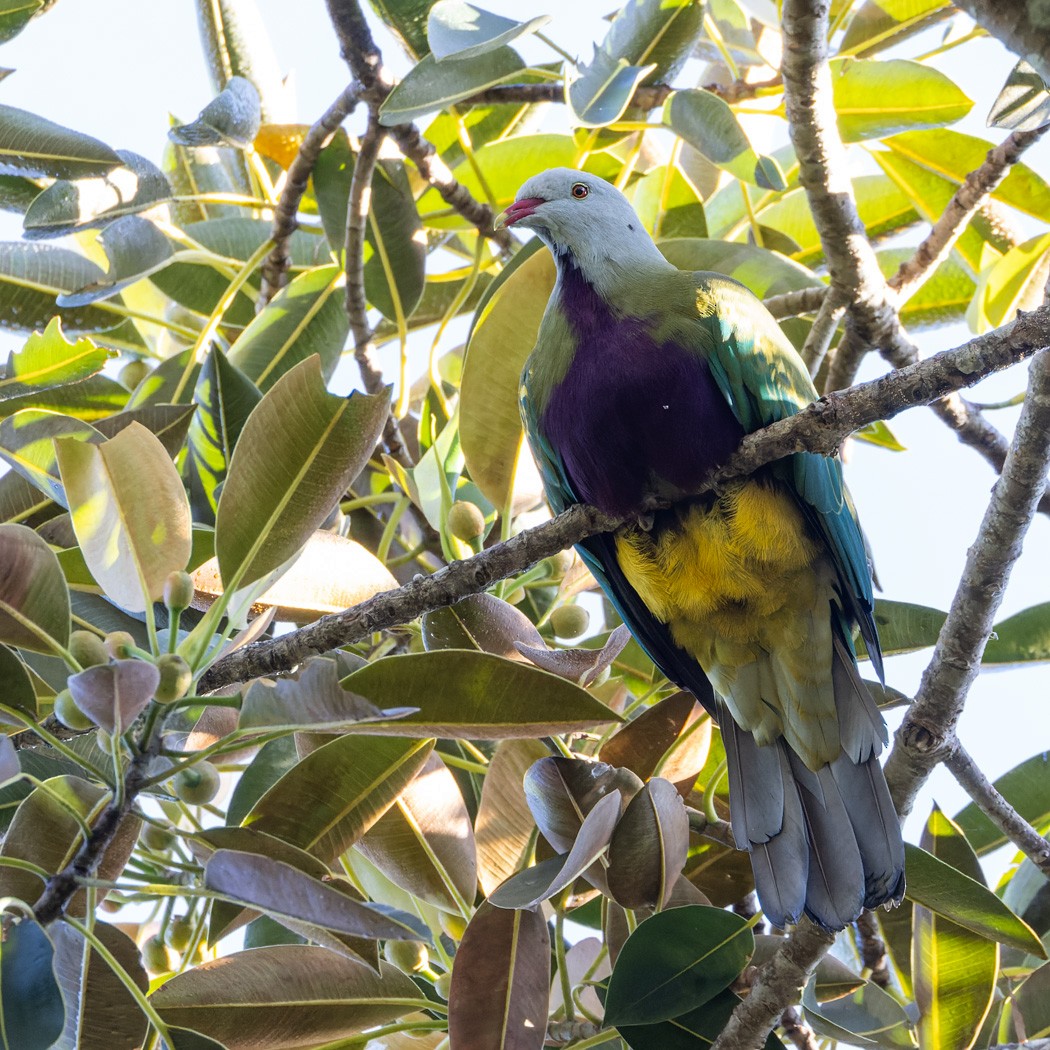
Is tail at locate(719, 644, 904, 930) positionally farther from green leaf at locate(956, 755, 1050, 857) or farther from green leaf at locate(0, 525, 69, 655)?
green leaf at locate(0, 525, 69, 655)

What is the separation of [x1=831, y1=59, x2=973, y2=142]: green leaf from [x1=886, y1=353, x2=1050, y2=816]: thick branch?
114 centimetres

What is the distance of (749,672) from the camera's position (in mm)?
2100

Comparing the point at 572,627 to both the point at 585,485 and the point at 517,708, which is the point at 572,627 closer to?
the point at 585,485

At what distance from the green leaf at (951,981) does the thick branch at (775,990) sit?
27 cm

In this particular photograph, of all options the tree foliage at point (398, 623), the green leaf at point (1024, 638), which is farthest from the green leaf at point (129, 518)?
the green leaf at point (1024, 638)

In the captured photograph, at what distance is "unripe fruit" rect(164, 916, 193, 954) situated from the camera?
6.88ft

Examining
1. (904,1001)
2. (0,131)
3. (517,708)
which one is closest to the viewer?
(517,708)

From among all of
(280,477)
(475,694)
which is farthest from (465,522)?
(475,694)

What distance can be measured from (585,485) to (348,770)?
0.66 m

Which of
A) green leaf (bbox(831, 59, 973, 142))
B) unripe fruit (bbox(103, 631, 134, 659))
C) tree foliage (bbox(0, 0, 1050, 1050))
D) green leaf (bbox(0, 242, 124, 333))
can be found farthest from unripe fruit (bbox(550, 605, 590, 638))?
green leaf (bbox(0, 242, 124, 333))

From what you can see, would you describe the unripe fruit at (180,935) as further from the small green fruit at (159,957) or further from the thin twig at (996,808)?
the thin twig at (996,808)

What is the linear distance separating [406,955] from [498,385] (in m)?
0.94

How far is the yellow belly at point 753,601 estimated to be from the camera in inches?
78.5

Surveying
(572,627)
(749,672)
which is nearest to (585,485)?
(572,627)
